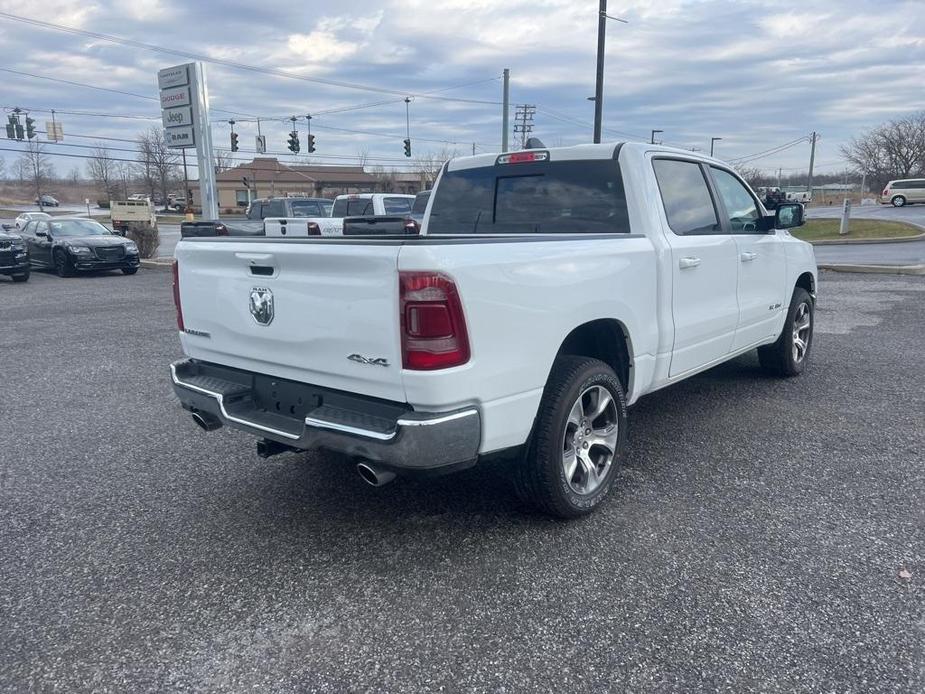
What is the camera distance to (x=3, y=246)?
662 inches

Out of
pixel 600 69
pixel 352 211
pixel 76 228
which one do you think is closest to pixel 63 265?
pixel 76 228

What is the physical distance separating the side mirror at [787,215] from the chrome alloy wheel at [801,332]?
973mm

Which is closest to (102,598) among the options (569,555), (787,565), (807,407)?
(569,555)

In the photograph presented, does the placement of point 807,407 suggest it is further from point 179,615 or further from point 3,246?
point 3,246

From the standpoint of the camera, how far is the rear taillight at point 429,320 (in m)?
2.77

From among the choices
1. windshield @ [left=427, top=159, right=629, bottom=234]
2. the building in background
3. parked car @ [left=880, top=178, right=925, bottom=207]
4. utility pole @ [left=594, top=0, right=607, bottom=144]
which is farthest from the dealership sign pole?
the building in background

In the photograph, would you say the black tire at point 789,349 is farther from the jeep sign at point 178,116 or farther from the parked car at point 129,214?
the parked car at point 129,214

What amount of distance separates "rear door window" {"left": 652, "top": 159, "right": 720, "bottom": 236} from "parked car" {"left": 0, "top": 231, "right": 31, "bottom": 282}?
Result: 679 inches

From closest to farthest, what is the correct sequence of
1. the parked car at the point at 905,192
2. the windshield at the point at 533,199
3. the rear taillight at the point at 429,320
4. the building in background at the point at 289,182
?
1. the rear taillight at the point at 429,320
2. the windshield at the point at 533,199
3. the parked car at the point at 905,192
4. the building in background at the point at 289,182

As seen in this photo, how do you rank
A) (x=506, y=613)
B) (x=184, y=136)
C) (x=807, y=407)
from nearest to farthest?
(x=506, y=613), (x=807, y=407), (x=184, y=136)

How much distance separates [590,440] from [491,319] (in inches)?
44.1

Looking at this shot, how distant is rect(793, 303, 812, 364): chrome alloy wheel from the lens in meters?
6.33

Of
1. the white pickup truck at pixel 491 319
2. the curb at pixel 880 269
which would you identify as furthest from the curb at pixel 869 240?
the white pickup truck at pixel 491 319

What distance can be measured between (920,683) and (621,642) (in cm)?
99
